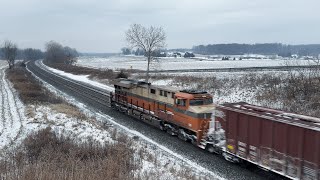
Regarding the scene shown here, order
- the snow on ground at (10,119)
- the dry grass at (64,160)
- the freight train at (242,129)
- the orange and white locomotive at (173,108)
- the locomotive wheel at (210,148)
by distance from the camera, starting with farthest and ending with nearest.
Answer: the snow on ground at (10,119), the orange and white locomotive at (173,108), the locomotive wheel at (210,148), the freight train at (242,129), the dry grass at (64,160)

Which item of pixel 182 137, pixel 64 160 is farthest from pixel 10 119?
pixel 64 160

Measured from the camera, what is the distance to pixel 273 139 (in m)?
14.1

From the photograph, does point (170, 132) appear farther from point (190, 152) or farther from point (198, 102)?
point (190, 152)

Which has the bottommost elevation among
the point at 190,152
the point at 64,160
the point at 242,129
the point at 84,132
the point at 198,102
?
the point at 190,152

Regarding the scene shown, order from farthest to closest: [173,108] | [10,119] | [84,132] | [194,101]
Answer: [10,119] < [84,132] < [173,108] < [194,101]

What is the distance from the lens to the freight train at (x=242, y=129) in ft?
42.0

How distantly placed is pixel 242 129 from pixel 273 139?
2.01m

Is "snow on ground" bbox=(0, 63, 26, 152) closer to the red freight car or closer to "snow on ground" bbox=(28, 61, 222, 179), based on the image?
"snow on ground" bbox=(28, 61, 222, 179)

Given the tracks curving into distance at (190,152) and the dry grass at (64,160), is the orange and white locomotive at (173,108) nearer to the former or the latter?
the tracks curving into distance at (190,152)

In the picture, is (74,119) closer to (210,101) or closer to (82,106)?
(82,106)

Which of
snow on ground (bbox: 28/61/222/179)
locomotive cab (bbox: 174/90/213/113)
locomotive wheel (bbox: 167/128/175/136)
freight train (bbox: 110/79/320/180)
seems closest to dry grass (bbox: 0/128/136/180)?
snow on ground (bbox: 28/61/222/179)

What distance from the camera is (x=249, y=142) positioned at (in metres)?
15.4

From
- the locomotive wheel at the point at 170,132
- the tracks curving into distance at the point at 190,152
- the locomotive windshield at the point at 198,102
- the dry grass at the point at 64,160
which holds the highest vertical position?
the locomotive windshield at the point at 198,102

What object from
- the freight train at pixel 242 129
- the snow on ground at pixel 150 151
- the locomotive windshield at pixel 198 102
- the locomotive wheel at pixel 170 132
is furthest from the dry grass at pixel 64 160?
the locomotive wheel at pixel 170 132
